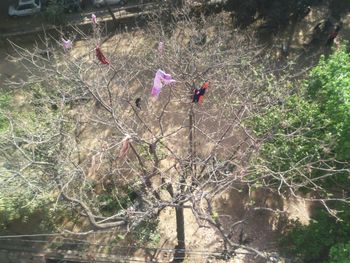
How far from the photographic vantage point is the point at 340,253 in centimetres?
941

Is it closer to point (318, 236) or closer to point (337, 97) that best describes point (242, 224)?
point (318, 236)

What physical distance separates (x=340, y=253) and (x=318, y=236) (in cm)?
139

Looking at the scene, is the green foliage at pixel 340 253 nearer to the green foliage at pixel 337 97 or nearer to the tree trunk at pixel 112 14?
the green foliage at pixel 337 97

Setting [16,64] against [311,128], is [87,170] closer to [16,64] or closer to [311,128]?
[16,64]

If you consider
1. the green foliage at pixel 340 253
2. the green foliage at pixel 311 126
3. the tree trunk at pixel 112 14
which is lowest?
the green foliage at pixel 340 253

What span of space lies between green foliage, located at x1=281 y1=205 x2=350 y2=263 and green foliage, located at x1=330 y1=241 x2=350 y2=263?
2.09 feet

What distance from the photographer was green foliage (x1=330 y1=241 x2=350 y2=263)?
924cm

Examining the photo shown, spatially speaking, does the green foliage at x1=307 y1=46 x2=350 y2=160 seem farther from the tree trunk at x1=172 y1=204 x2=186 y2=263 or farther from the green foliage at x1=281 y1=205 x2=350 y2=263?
the tree trunk at x1=172 y1=204 x2=186 y2=263

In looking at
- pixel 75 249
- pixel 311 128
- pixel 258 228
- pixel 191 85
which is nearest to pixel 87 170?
pixel 75 249

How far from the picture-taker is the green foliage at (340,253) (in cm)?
924

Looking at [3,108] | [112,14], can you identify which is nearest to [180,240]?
[3,108]


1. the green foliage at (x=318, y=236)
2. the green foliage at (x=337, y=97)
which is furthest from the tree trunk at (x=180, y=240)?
the green foliage at (x=337, y=97)

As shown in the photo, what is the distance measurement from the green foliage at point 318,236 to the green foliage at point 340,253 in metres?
0.64

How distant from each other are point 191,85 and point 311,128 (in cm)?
328
